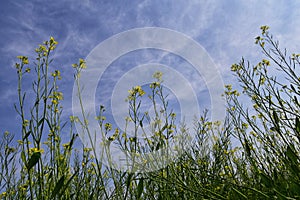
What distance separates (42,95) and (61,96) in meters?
0.59

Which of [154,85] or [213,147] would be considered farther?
[213,147]

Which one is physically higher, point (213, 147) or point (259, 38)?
point (259, 38)

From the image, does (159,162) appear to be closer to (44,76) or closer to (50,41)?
(44,76)

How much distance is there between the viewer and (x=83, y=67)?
1.98 meters

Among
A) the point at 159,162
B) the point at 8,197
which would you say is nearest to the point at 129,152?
the point at 159,162

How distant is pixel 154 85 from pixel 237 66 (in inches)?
35.7

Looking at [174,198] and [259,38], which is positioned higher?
[259,38]

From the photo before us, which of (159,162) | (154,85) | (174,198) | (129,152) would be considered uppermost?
(154,85)

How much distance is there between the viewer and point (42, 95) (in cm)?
160

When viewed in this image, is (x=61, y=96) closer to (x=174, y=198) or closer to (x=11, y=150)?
(x=11, y=150)

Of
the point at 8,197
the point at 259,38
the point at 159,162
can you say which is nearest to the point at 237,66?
the point at 259,38

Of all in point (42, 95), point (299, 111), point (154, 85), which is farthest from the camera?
point (154, 85)

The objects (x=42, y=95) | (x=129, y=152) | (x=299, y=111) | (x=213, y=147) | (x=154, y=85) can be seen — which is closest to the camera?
(x=42, y=95)

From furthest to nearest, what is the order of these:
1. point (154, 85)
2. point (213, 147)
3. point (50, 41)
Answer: point (213, 147), point (154, 85), point (50, 41)
